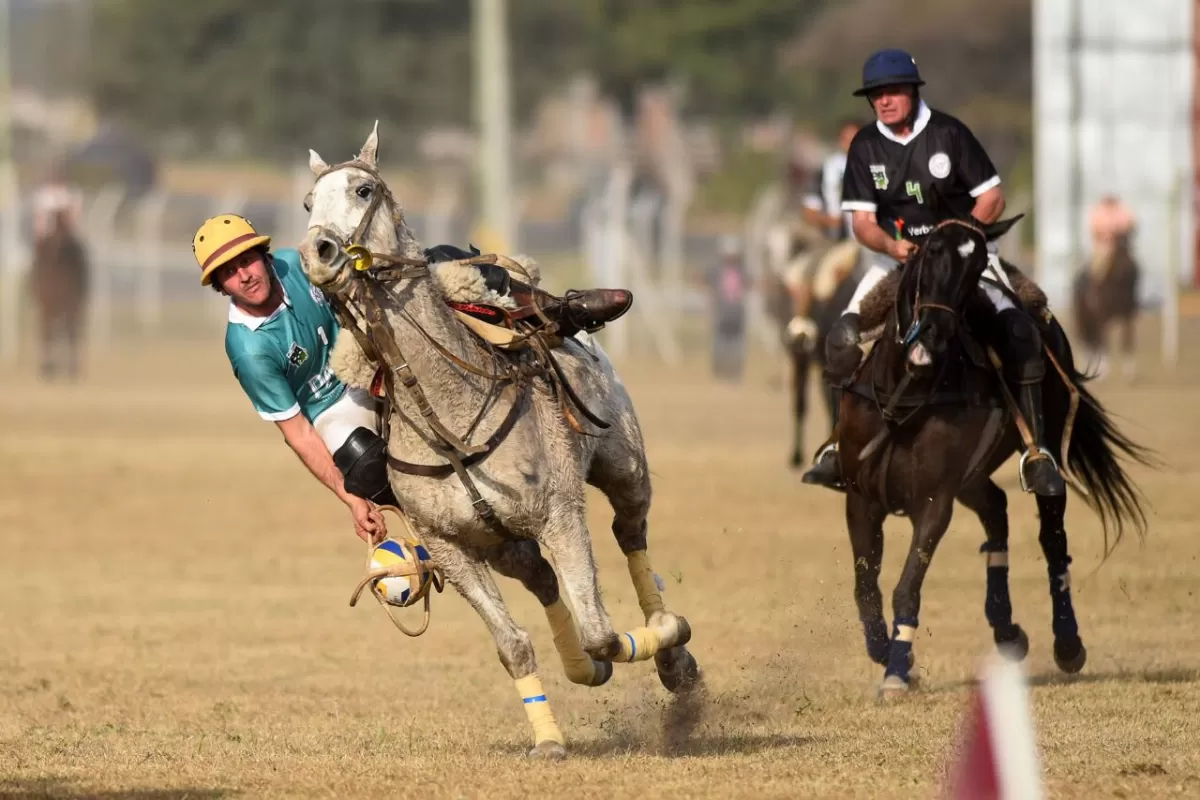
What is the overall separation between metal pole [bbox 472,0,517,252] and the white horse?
2528 cm

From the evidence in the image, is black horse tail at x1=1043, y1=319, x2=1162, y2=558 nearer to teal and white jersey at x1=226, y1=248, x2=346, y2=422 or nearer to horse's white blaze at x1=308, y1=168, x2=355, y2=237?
teal and white jersey at x1=226, y1=248, x2=346, y2=422

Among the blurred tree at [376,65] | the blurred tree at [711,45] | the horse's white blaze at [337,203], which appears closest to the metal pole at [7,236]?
the blurred tree at [376,65]

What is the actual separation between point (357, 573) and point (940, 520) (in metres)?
6.05

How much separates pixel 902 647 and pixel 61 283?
24767 mm

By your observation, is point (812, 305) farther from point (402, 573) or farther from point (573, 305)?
point (402, 573)

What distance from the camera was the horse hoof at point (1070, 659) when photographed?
9.68 m

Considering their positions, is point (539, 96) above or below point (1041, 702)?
above

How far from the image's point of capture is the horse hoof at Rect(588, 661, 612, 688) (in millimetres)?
8406

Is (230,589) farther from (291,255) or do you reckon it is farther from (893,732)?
(893,732)

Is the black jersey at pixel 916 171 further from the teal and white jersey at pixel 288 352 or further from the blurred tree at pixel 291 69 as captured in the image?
the blurred tree at pixel 291 69

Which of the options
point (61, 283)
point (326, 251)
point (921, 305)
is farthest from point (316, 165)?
point (61, 283)

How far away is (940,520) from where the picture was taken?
918 cm

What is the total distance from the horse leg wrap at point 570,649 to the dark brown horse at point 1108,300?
18922 millimetres

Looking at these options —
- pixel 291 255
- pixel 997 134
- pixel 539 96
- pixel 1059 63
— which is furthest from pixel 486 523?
pixel 539 96
